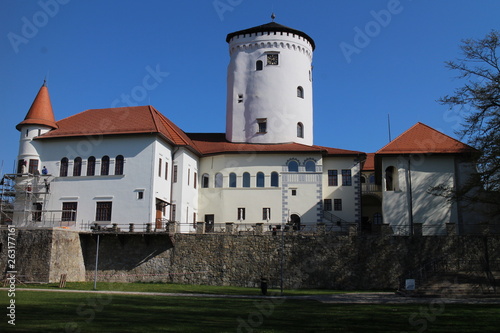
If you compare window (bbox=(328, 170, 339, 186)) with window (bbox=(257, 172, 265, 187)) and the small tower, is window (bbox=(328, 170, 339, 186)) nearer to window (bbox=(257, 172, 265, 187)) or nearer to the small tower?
window (bbox=(257, 172, 265, 187))

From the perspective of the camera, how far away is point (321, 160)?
126 ft

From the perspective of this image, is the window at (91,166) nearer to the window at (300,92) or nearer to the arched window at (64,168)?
the arched window at (64,168)

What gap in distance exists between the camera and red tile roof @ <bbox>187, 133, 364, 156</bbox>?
38.8 metres

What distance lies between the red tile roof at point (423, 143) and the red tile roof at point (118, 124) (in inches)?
571

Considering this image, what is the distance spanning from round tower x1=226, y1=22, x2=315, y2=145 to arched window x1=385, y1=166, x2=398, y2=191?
322 inches

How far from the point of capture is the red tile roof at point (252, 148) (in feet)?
127

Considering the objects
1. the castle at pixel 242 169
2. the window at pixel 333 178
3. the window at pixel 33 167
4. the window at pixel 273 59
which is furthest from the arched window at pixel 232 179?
the window at pixel 33 167

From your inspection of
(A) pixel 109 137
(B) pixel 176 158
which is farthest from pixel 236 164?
(A) pixel 109 137

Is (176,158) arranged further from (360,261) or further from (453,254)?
(453,254)

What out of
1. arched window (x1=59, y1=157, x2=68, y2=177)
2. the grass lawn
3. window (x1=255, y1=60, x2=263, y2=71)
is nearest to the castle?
window (x1=255, y1=60, x2=263, y2=71)

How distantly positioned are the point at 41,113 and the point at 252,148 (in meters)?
15.4

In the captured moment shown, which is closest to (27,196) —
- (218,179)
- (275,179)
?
(218,179)

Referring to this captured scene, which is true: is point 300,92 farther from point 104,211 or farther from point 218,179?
point 104,211

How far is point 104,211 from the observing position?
34781mm
